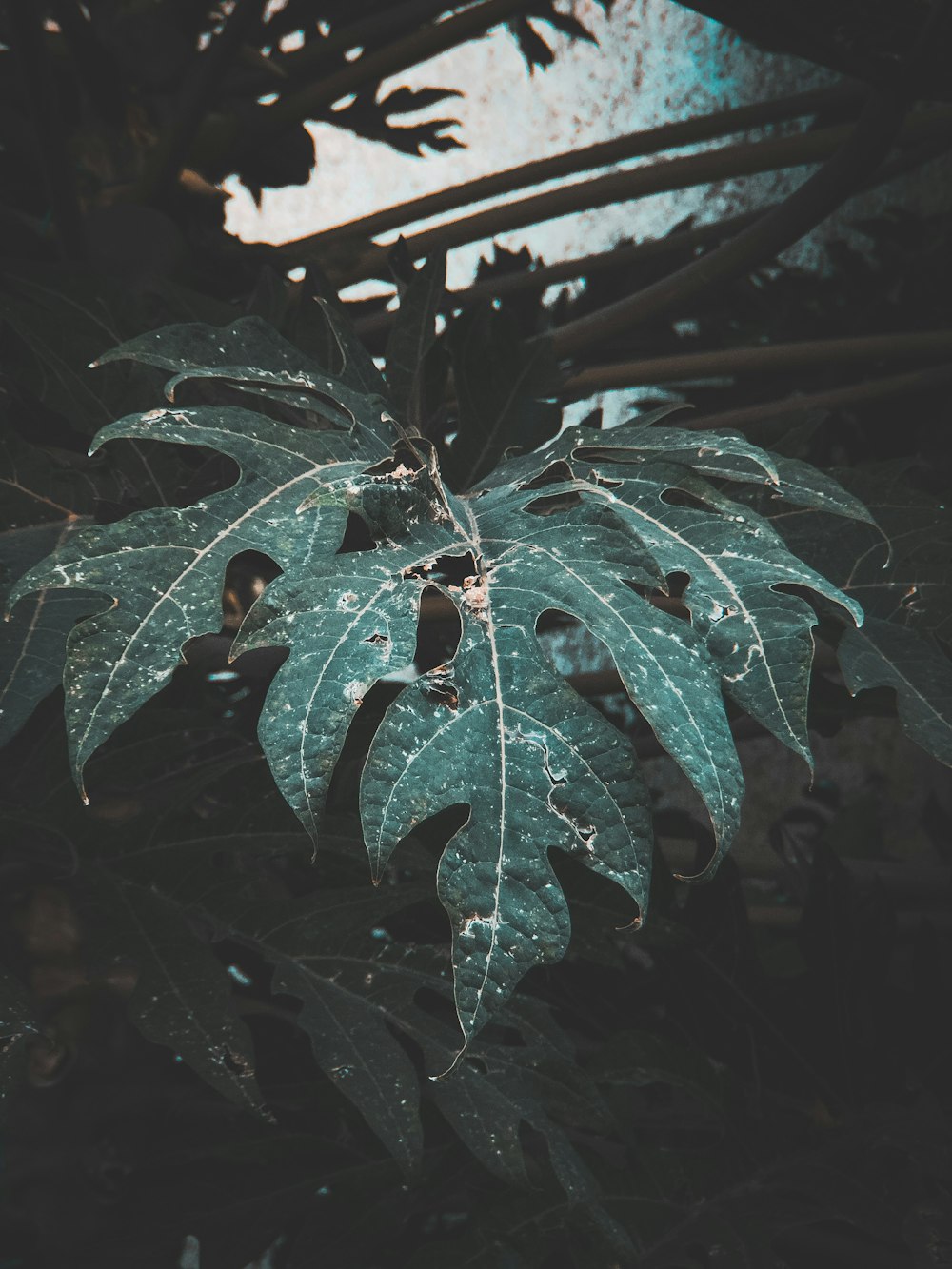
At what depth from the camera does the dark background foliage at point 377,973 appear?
57cm

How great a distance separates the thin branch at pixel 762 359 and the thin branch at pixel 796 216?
0.05m

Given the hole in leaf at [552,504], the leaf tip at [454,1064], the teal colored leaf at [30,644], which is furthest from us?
the hole in leaf at [552,504]

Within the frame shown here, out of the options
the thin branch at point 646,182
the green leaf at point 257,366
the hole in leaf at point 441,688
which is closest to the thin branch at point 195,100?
the thin branch at point 646,182

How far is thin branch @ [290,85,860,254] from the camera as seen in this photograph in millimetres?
889

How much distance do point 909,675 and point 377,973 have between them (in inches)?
11.7

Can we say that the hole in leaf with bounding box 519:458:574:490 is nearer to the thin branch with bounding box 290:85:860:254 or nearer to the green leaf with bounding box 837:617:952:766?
the green leaf with bounding box 837:617:952:766

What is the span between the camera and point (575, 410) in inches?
63.6

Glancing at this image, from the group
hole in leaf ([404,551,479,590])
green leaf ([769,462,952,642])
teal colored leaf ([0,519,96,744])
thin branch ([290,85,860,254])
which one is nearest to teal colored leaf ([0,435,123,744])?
teal colored leaf ([0,519,96,744])

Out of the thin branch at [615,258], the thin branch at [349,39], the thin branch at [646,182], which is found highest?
the thin branch at [349,39]

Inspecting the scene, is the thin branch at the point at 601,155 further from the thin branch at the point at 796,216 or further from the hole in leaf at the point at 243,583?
the hole in leaf at the point at 243,583

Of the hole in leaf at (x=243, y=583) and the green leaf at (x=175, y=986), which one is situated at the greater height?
the hole in leaf at (x=243, y=583)

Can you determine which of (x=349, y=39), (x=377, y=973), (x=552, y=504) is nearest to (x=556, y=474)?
(x=552, y=504)

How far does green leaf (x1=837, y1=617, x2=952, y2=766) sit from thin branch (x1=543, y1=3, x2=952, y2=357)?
33 centimetres

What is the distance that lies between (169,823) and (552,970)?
0.27 m
